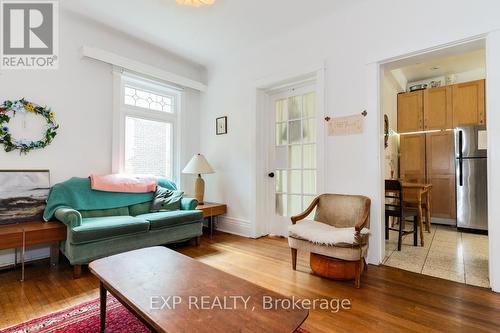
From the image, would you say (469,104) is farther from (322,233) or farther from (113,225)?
(113,225)

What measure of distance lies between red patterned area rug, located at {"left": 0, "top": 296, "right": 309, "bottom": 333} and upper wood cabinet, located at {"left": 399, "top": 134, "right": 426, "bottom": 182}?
4285mm

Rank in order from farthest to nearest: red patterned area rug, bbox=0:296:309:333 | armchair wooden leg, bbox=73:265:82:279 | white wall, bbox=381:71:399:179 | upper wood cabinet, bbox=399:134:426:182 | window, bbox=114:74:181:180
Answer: upper wood cabinet, bbox=399:134:426:182, white wall, bbox=381:71:399:179, window, bbox=114:74:181:180, armchair wooden leg, bbox=73:265:82:279, red patterned area rug, bbox=0:296:309:333

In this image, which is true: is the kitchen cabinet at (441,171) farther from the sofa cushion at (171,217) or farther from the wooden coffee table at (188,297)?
the wooden coffee table at (188,297)

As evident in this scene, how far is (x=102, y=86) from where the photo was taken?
327cm

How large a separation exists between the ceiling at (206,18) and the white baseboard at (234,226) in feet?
8.73

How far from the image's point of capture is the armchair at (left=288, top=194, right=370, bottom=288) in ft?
6.85

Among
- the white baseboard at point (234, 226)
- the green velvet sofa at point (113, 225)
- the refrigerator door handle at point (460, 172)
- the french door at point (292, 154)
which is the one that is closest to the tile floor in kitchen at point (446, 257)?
the refrigerator door handle at point (460, 172)

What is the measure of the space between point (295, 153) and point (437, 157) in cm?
285

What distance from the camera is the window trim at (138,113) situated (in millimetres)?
3373

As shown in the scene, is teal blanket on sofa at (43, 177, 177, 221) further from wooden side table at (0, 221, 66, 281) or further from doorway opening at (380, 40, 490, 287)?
doorway opening at (380, 40, 490, 287)

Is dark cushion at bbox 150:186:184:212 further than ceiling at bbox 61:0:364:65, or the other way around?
dark cushion at bbox 150:186:184:212

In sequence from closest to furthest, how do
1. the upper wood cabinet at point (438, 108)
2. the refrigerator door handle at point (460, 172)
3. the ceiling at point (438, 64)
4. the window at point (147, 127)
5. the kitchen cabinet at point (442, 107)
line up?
the ceiling at point (438, 64)
the window at point (147, 127)
the refrigerator door handle at point (460, 172)
the kitchen cabinet at point (442, 107)
the upper wood cabinet at point (438, 108)

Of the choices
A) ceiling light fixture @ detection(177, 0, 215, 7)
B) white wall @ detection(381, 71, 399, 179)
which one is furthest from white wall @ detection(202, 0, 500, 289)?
white wall @ detection(381, 71, 399, 179)

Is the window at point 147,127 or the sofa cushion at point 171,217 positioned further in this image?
the window at point 147,127
